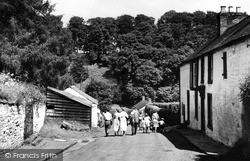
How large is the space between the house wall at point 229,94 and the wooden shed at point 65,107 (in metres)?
9.03

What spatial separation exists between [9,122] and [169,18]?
106084 mm

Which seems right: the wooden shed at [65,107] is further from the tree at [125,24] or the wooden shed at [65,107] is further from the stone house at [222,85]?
the tree at [125,24]

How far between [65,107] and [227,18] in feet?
43.3

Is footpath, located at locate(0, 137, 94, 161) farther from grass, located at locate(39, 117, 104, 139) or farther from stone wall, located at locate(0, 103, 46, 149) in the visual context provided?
grass, located at locate(39, 117, 104, 139)

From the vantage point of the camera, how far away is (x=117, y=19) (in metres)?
122

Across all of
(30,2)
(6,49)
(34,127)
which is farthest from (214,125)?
(30,2)

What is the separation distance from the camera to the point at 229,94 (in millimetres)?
15453

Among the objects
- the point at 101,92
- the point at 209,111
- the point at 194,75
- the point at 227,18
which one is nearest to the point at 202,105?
the point at 209,111

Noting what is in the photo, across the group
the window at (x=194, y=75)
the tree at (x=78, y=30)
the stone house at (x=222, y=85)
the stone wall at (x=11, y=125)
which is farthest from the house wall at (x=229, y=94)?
the tree at (x=78, y=30)

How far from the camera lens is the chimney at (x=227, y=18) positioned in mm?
24688

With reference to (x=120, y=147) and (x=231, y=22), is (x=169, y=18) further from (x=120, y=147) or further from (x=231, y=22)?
(x=120, y=147)

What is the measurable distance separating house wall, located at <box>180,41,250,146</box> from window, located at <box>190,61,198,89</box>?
329 cm

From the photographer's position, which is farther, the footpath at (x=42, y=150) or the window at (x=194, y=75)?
the window at (x=194, y=75)

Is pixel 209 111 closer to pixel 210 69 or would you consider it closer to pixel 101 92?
pixel 210 69
